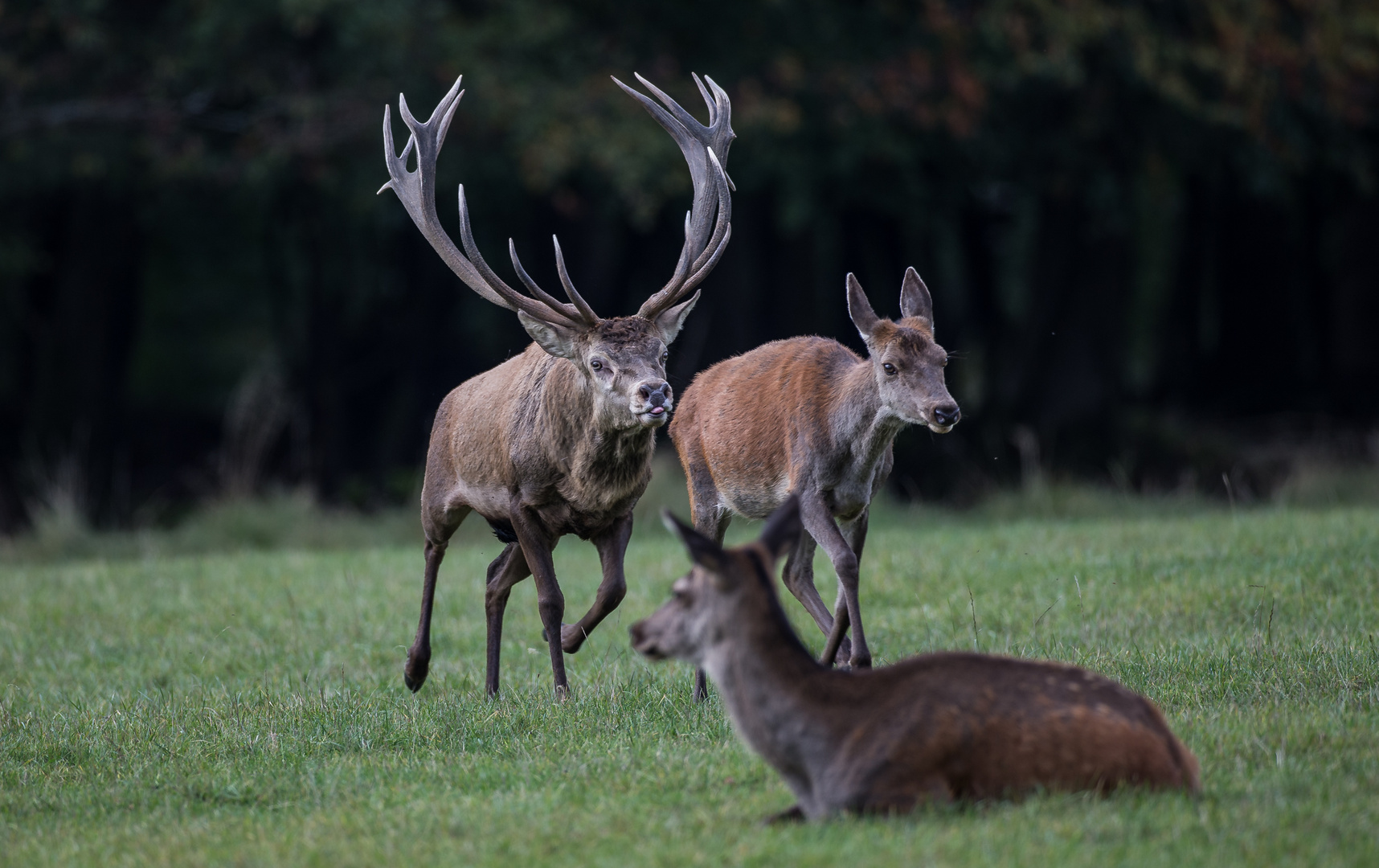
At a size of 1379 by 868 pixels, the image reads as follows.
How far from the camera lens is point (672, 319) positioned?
7484 millimetres

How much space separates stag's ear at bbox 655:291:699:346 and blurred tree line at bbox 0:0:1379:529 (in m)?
9.47

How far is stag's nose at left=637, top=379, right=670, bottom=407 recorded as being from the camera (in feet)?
22.6

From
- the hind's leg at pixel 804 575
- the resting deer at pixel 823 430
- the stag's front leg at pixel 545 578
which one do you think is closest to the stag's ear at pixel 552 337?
the stag's front leg at pixel 545 578

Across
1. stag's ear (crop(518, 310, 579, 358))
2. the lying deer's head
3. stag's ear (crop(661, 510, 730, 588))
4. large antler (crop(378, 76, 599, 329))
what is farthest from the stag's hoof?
stag's ear (crop(661, 510, 730, 588))

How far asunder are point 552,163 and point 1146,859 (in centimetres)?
1385

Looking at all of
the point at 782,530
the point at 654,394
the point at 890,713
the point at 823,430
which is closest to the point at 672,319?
the point at 654,394

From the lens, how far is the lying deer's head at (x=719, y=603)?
4.78m

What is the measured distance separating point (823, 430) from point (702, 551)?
110 inches

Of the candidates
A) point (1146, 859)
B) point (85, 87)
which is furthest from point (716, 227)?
point (85, 87)

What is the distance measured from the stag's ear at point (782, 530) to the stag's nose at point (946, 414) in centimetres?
206

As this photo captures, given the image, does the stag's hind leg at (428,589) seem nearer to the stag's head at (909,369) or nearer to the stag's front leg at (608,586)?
the stag's front leg at (608,586)

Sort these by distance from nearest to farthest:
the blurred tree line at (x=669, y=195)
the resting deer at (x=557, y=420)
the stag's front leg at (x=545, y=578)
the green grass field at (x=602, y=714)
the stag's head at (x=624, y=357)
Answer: the green grass field at (x=602, y=714)
the stag's head at (x=624, y=357)
the resting deer at (x=557, y=420)
the stag's front leg at (x=545, y=578)
the blurred tree line at (x=669, y=195)

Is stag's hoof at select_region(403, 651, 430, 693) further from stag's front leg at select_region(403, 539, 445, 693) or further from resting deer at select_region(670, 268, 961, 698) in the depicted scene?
resting deer at select_region(670, 268, 961, 698)

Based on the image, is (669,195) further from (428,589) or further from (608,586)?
(608,586)
